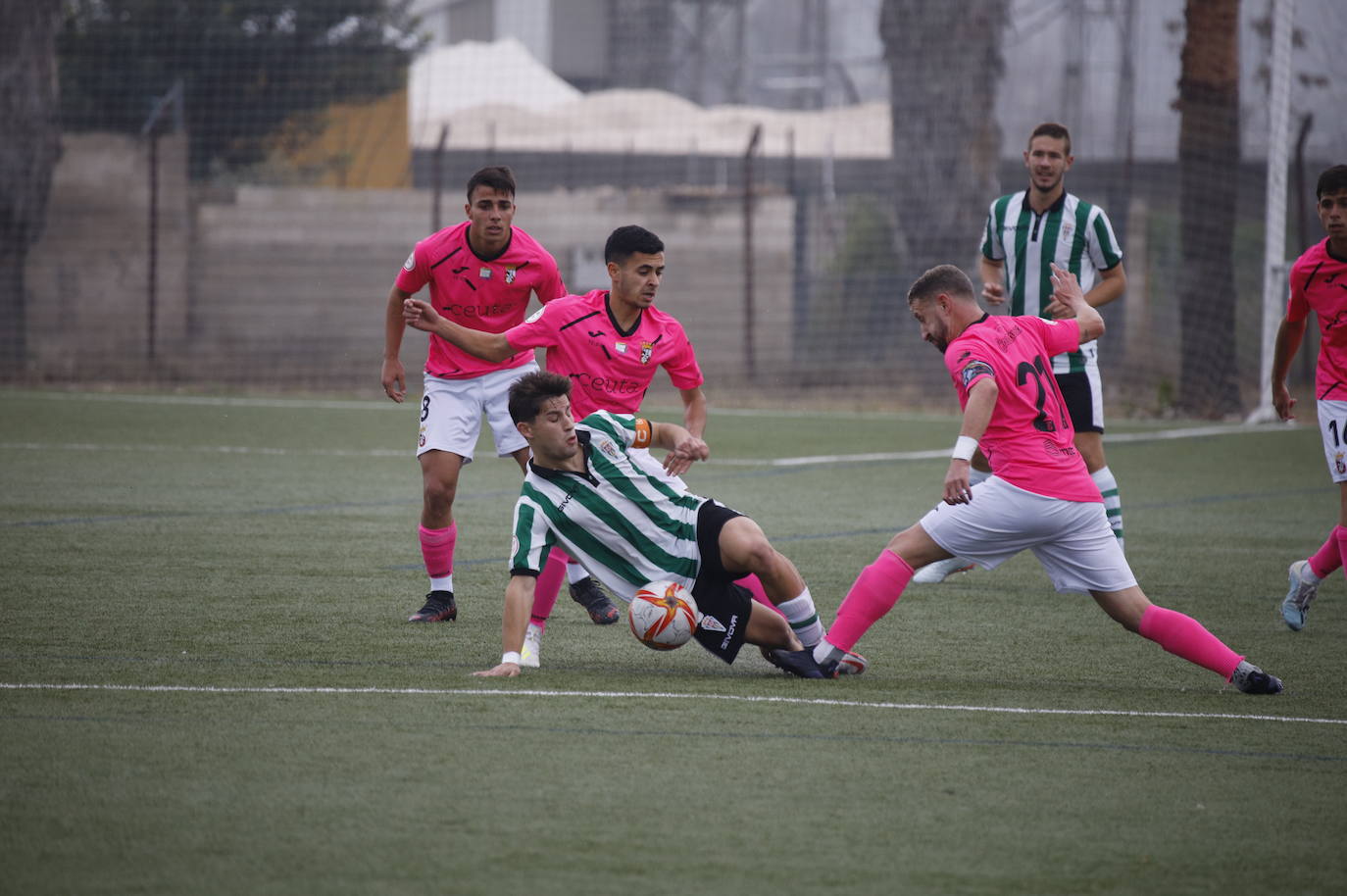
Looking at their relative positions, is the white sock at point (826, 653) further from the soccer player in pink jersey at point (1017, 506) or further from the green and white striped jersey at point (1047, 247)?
the green and white striped jersey at point (1047, 247)

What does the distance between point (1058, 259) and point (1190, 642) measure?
117 inches

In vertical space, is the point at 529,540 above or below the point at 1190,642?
above

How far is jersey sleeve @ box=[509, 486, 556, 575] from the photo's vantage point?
5363 millimetres

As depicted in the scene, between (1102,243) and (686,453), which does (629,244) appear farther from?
(1102,243)

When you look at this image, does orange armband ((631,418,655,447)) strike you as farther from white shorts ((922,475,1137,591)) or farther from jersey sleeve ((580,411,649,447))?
white shorts ((922,475,1137,591))

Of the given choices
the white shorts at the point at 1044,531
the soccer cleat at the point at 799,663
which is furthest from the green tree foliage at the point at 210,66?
the white shorts at the point at 1044,531

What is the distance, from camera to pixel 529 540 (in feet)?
17.7

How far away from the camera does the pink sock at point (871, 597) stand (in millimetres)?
5359

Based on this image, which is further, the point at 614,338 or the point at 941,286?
the point at 614,338

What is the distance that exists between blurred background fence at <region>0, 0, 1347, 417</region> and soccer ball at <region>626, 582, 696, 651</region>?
1312 cm

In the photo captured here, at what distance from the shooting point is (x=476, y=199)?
6.86m

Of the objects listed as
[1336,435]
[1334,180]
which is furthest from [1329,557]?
[1334,180]

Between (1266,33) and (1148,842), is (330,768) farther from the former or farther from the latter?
(1266,33)

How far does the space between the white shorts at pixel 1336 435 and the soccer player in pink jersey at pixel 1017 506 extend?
1.50 m
